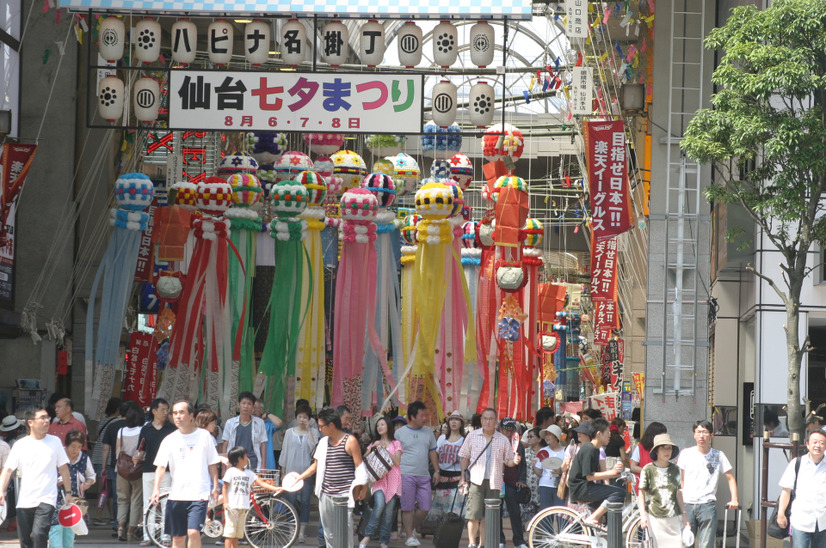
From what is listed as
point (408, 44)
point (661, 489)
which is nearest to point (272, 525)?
point (661, 489)

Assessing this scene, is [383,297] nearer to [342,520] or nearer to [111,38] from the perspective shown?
[111,38]

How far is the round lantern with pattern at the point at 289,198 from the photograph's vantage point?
16.8 metres

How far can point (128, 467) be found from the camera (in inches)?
540

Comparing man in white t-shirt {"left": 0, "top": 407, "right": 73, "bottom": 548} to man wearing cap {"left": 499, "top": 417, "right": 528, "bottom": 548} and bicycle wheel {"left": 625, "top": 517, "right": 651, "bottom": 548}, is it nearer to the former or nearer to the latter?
man wearing cap {"left": 499, "top": 417, "right": 528, "bottom": 548}

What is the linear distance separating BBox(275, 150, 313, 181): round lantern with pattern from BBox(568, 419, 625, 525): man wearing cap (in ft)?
23.9

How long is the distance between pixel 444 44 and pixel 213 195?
13.6 feet

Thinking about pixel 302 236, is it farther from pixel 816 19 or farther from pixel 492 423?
pixel 816 19

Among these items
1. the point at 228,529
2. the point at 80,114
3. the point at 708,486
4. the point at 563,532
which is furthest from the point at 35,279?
the point at 708,486

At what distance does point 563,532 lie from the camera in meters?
12.3

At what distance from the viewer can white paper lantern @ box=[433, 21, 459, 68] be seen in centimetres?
1502

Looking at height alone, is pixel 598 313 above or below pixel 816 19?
below

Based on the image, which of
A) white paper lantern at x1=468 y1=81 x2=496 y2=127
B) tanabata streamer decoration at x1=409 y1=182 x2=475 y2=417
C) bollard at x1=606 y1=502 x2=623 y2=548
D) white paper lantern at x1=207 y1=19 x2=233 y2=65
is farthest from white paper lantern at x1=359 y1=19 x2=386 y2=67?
bollard at x1=606 y1=502 x2=623 y2=548

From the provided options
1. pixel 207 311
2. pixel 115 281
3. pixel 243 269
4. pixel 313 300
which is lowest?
pixel 207 311

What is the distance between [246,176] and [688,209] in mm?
6362
